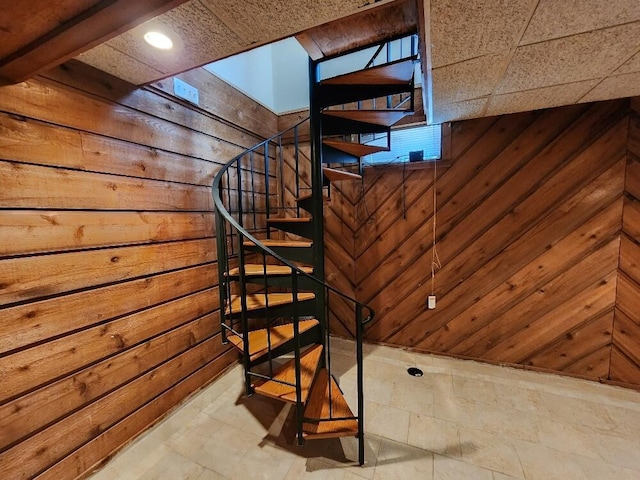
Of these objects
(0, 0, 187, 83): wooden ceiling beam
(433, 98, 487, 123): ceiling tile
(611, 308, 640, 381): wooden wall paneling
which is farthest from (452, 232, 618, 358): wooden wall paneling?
(0, 0, 187, 83): wooden ceiling beam

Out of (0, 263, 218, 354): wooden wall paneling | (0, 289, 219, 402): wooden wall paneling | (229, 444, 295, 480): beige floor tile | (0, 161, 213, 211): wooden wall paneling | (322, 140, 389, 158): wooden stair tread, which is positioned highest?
(322, 140, 389, 158): wooden stair tread

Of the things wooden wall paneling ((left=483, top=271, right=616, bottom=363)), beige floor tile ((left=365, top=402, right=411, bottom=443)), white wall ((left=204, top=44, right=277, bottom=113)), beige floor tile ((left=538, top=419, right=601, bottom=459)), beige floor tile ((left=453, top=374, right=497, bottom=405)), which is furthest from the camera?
white wall ((left=204, top=44, right=277, bottom=113))

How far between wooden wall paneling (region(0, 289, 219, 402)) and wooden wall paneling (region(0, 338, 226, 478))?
0.27 m

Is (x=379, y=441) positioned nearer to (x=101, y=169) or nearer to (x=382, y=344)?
(x=382, y=344)

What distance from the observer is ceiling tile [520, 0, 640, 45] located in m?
1.04

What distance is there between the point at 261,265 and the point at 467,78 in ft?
6.88

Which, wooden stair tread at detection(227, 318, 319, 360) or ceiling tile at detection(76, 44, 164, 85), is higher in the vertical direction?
ceiling tile at detection(76, 44, 164, 85)

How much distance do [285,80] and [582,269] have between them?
12.3ft

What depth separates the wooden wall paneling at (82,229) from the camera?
1256 mm

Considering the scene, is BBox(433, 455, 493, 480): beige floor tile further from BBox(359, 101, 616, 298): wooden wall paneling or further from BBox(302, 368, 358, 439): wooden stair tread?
BBox(359, 101, 616, 298): wooden wall paneling

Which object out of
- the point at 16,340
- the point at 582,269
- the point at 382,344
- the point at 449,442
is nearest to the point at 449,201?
the point at 582,269

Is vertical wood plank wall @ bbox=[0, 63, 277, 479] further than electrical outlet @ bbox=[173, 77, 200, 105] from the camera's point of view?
No

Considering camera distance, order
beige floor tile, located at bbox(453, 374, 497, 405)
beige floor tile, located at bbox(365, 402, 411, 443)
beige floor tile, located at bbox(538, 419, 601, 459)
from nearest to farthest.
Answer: beige floor tile, located at bbox(538, 419, 601, 459)
beige floor tile, located at bbox(365, 402, 411, 443)
beige floor tile, located at bbox(453, 374, 497, 405)

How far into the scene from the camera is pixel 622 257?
2113mm
